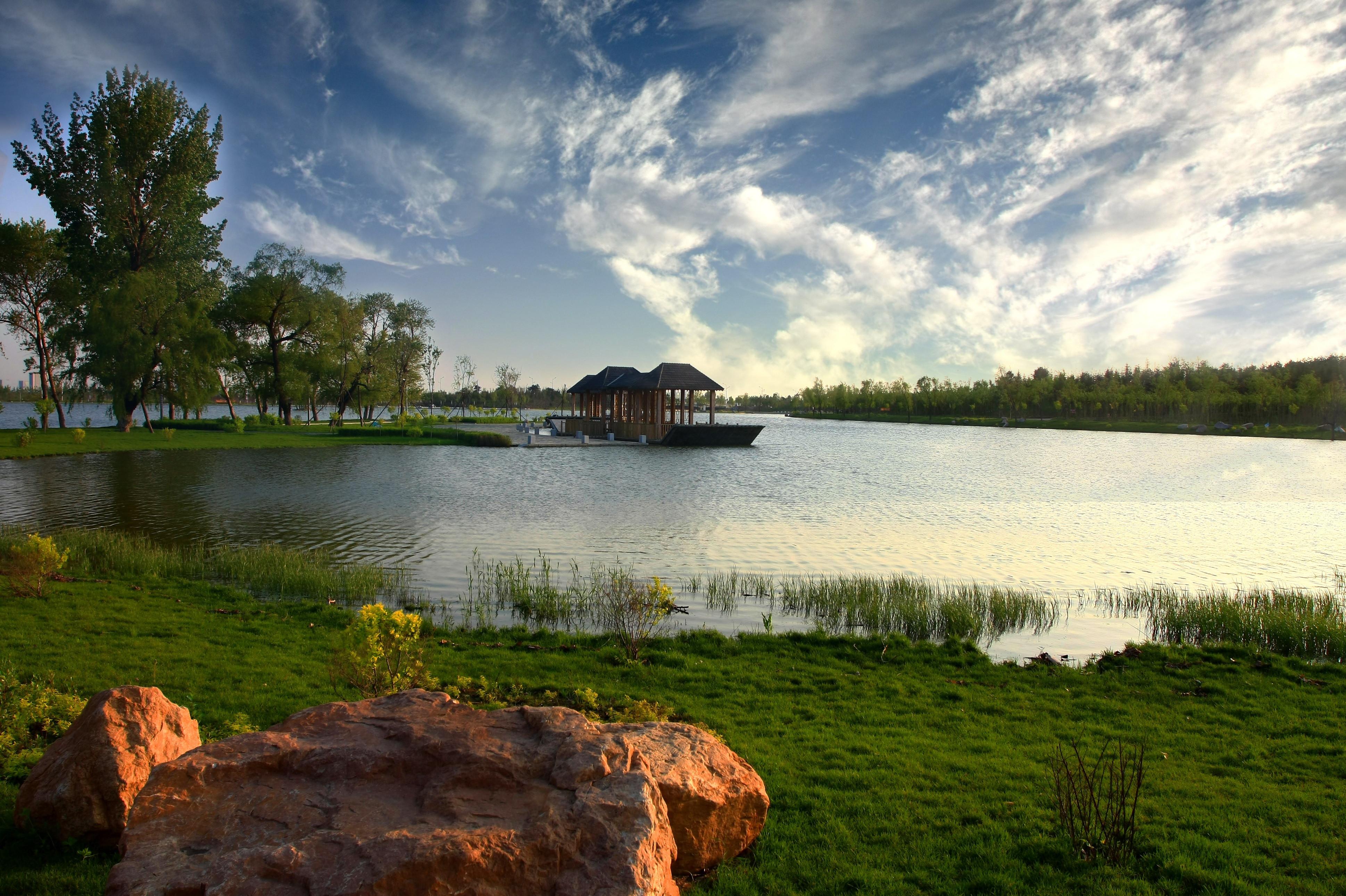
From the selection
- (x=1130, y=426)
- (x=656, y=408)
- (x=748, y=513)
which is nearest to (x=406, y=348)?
(x=656, y=408)

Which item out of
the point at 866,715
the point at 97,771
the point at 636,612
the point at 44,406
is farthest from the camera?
the point at 44,406

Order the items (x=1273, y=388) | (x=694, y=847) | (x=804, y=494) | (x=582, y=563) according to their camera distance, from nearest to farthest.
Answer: (x=694, y=847), (x=582, y=563), (x=804, y=494), (x=1273, y=388)

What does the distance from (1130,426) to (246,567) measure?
88890mm

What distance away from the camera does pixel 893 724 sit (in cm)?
607

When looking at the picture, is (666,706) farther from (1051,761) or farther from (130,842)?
(130,842)

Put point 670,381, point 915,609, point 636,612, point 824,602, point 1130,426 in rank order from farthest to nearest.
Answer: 1. point 1130,426
2. point 670,381
3. point 824,602
4. point 915,609
5. point 636,612

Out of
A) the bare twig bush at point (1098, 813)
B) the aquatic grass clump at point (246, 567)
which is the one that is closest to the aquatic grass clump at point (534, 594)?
the aquatic grass clump at point (246, 567)

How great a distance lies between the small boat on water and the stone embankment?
133ft

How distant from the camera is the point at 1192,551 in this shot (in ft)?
51.3

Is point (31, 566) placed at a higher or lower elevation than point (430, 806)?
lower

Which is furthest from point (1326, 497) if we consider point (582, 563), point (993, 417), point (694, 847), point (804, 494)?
point (993, 417)

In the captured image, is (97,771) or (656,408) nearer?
(97,771)

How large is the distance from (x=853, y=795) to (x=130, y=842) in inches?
155

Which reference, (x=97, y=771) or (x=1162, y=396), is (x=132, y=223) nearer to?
(x=97, y=771)
